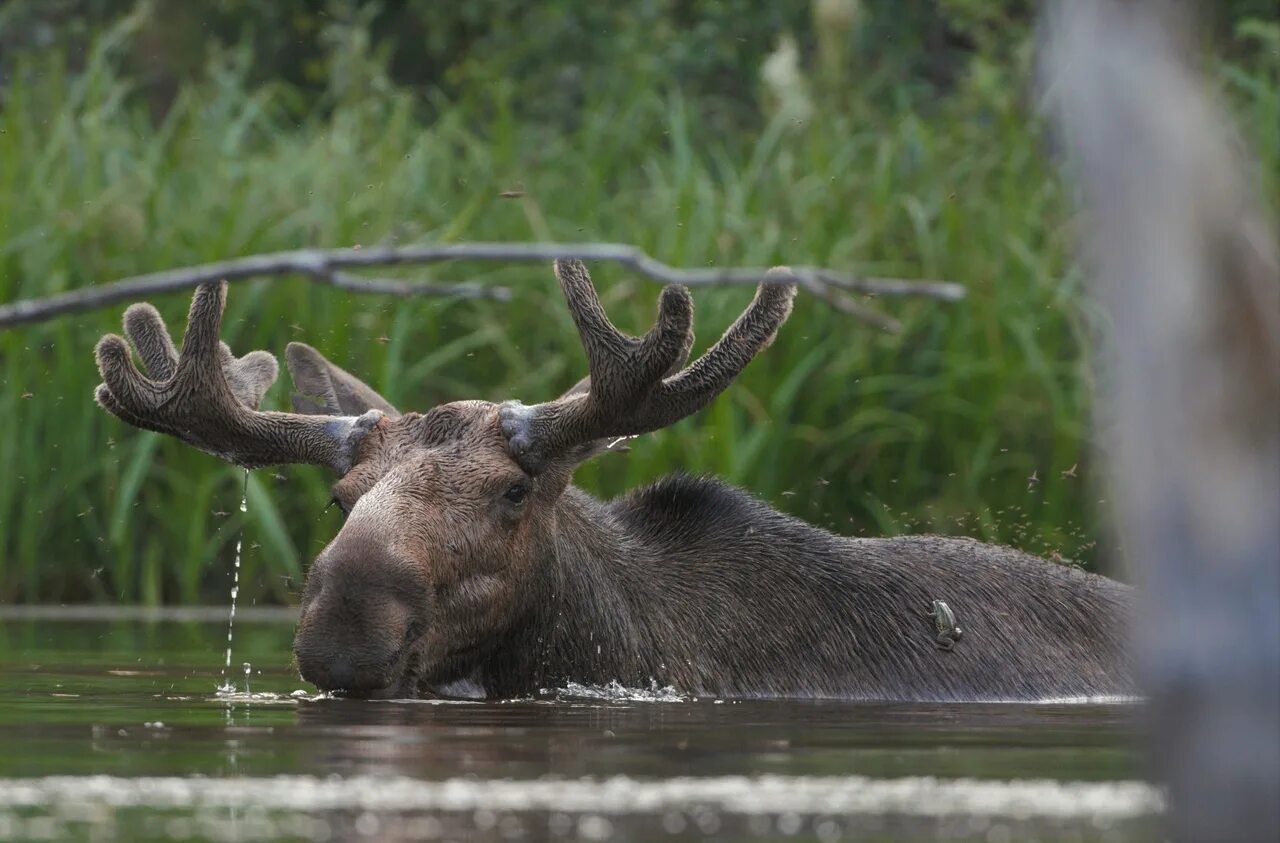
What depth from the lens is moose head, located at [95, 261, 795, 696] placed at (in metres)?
5.39

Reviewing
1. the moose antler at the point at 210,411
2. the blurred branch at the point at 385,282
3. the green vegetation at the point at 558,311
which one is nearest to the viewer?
the blurred branch at the point at 385,282

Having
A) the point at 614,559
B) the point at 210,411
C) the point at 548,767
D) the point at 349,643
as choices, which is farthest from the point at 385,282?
the point at 210,411

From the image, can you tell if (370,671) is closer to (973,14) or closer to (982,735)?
(982,735)

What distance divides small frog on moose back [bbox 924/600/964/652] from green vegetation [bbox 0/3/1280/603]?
7.25 feet

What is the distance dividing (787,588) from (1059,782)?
2.44 metres

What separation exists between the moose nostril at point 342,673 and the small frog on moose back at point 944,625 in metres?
1.74

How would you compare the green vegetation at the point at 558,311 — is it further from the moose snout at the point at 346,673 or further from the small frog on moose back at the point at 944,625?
the moose snout at the point at 346,673

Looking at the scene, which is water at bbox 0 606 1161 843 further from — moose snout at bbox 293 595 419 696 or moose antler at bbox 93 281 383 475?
moose antler at bbox 93 281 383 475

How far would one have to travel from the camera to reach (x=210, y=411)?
6371mm

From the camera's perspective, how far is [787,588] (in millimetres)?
6293

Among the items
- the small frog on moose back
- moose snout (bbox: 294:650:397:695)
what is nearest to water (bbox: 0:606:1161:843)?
moose snout (bbox: 294:650:397:695)

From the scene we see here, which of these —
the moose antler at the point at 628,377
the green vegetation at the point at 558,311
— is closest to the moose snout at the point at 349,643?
the moose antler at the point at 628,377

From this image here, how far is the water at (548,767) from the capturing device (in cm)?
328

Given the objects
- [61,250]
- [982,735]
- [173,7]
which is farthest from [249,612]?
[173,7]
